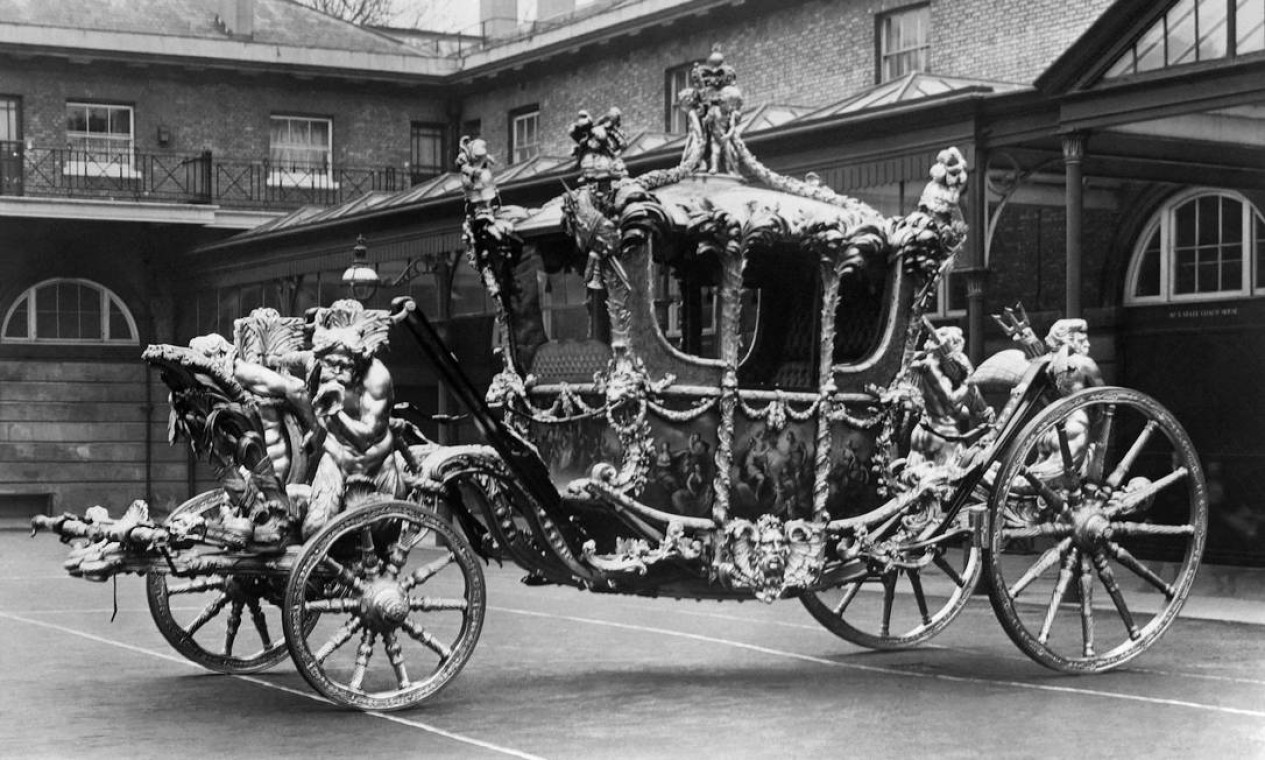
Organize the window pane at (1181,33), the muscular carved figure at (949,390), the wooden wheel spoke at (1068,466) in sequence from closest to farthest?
1. the wooden wheel spoke at (1068,466)
2. the muscular carved figure at (949,390)
3. the window pane at (1181,33)

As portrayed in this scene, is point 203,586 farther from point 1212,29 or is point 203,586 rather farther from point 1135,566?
point 1212,29

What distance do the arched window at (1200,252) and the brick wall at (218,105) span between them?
17.0m

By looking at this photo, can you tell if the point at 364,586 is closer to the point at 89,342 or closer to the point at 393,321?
the point at 393,321

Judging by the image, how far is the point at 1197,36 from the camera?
51.4 feet

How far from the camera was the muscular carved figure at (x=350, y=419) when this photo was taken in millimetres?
9328

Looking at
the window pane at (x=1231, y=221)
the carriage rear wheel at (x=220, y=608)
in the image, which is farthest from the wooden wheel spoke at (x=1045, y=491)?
the window pane at (x=1231, y=221)

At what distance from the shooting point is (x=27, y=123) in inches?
1251

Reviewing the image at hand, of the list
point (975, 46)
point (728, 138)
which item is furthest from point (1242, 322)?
point (728, 138)

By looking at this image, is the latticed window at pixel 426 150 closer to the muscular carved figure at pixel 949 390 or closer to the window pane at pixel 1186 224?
the window pane at pixel 1186 224

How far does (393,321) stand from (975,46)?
1585 centimetres

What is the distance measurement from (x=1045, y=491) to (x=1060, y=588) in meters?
0.50

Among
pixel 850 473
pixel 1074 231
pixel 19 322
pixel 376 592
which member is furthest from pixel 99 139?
pixel 376 592

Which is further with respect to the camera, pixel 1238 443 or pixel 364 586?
pixel 1238 443

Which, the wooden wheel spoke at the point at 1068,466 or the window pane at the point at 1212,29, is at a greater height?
the window pane at the point at 1212,29
